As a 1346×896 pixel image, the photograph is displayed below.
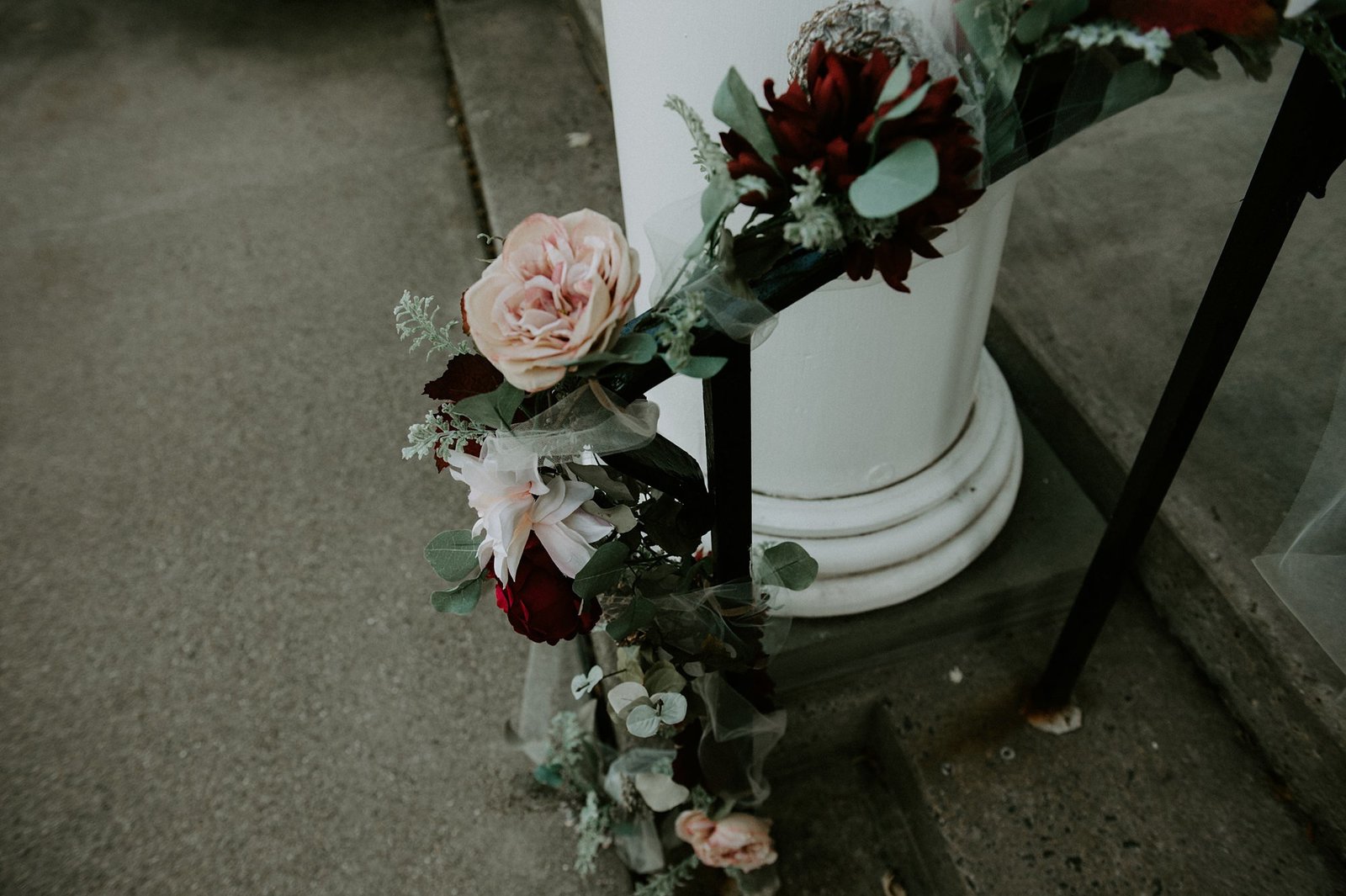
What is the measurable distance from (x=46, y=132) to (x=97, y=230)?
35.5 inches

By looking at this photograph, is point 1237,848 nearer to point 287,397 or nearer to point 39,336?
point 287,397

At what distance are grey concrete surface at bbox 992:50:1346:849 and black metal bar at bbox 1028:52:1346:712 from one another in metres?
0.39

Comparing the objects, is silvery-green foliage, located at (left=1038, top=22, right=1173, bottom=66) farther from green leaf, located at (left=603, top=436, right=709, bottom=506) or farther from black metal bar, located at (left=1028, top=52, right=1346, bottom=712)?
green leaf, located at (left=603, top=436, right=709, bottom=506)

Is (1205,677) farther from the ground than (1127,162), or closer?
closer

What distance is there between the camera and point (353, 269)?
305cm

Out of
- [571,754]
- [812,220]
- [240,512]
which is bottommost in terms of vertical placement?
[240,512]

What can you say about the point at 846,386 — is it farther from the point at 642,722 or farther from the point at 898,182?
the point at 898,182

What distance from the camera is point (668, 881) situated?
166 centimetres

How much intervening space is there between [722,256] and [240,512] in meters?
1.99

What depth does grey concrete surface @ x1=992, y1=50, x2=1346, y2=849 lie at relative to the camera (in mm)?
1602

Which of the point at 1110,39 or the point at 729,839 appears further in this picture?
the point at 729,839

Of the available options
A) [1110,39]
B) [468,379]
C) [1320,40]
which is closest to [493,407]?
[468,379]

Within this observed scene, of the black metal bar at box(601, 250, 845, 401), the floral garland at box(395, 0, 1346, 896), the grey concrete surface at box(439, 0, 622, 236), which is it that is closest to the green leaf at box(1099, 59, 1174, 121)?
the floral garland at box(395, 0, 1346, 896)

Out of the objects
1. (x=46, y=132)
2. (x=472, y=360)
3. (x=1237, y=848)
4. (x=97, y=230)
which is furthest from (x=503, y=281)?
(x=46, y=132)
